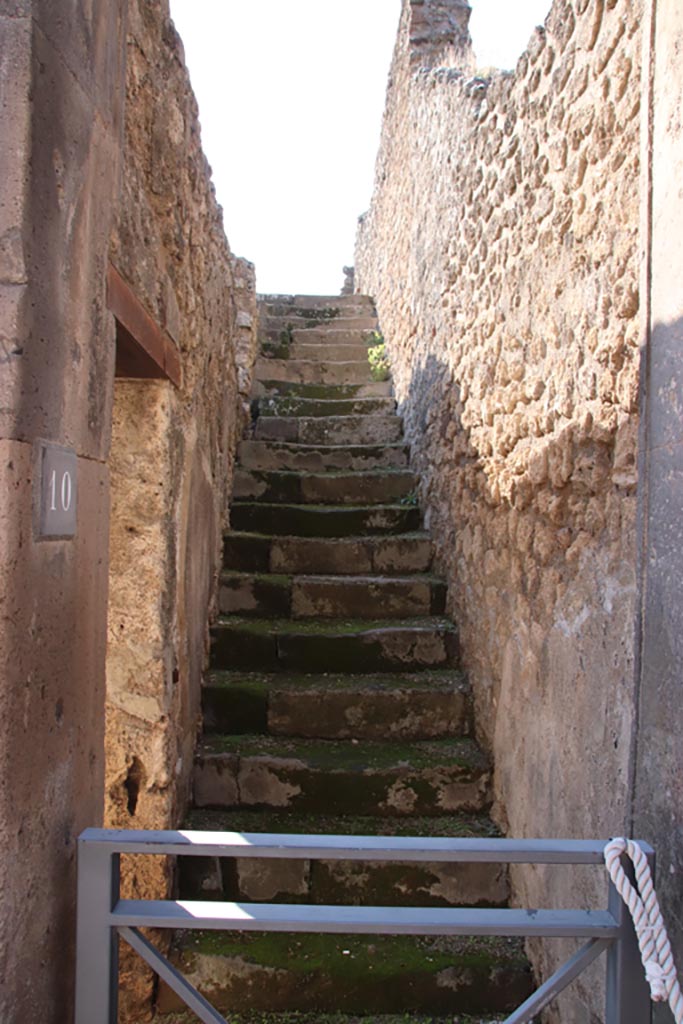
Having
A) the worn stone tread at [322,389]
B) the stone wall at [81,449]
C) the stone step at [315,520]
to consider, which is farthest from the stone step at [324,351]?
the stone wall at [81,449]

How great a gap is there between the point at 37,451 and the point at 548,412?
164 cm

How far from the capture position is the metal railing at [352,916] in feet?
4.49

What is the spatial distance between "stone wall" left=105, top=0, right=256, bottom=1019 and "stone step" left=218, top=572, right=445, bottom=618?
95cm

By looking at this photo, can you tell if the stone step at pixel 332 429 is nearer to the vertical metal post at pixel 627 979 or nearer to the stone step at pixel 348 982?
the stone step at pixel 348 982

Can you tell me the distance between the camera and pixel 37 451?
4.24 ft

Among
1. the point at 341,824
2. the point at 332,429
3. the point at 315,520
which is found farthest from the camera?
the point at 332,429

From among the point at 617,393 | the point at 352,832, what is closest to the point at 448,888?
the point at 352,832

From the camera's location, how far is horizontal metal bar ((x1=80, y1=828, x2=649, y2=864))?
1.37 m

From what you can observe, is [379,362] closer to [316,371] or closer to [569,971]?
[316,371]

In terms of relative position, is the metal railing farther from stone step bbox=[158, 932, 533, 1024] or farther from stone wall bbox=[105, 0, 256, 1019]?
stone step bbox=[158, 932, 533, 1024]

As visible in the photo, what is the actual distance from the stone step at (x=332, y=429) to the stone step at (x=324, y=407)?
7.1 inches

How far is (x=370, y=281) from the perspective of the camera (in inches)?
→ 321

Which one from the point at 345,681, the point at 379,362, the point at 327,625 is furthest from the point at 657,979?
the point at 379,362

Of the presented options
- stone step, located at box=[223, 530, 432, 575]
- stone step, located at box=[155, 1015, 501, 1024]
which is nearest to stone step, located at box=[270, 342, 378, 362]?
stone step, located at box=[223, 530, 432, 575]
